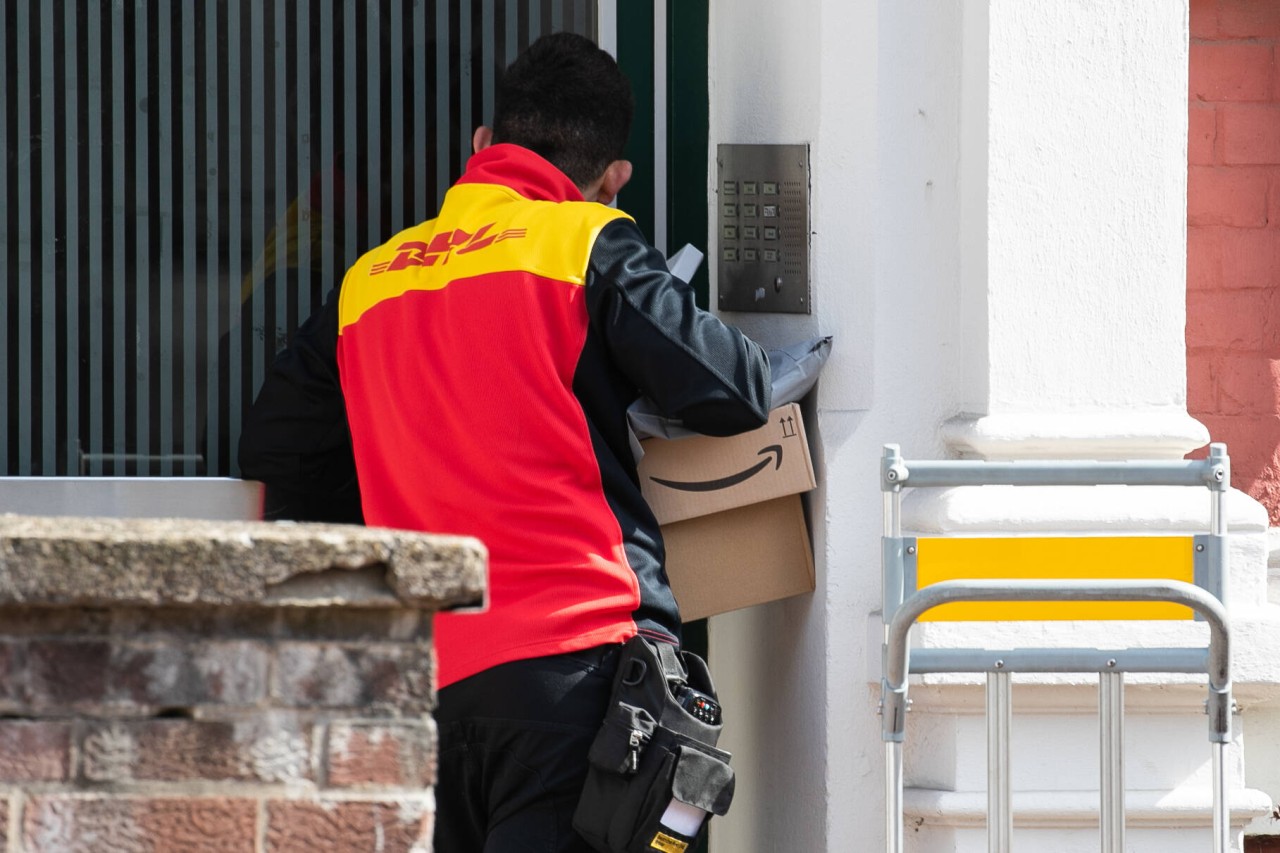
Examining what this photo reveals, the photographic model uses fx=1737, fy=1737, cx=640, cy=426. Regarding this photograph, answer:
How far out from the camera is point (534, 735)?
262 cm

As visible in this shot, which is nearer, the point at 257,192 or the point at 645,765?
the point at 645,765

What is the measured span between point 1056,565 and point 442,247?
1098 millimetres

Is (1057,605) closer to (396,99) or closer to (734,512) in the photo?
(734,512)

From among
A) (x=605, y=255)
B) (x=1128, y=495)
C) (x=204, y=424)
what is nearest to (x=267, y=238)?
(x=204, y=424)

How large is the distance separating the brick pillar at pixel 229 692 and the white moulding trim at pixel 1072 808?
1.74 m

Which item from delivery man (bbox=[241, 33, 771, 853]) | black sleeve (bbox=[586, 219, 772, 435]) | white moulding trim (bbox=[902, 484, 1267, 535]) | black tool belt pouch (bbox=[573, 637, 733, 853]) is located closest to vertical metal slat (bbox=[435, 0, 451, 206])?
delivery man (bbox=[241, 33, 771, 853])

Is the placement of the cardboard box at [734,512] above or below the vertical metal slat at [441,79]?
below

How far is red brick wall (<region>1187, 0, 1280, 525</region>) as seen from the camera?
3.61 meters

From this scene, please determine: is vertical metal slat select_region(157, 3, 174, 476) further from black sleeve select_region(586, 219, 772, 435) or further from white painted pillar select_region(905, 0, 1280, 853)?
white painted pillar select_region(905, 0, 1280, 853)

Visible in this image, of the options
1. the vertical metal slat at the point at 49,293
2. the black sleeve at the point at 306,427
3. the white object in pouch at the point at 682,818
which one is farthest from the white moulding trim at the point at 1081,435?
the vertical metal slat at the point at 49,293

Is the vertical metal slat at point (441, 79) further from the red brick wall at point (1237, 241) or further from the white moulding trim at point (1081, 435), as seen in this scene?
the red brick wall at point (1237, 241)

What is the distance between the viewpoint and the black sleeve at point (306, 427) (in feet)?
9.79

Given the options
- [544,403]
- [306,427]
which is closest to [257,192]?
[306,427]

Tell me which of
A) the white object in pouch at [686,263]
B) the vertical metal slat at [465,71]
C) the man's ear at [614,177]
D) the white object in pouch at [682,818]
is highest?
the vertical metal slat at [465,71]
